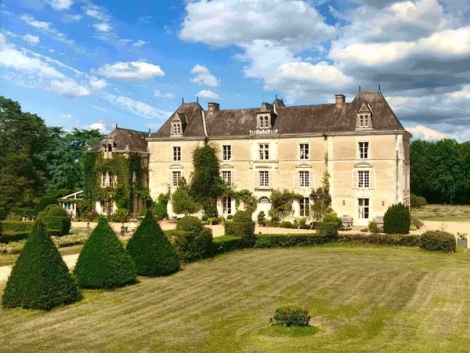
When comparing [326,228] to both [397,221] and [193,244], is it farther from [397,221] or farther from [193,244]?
[193,244]

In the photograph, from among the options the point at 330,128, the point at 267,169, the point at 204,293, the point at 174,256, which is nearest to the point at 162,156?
the point at 267,169

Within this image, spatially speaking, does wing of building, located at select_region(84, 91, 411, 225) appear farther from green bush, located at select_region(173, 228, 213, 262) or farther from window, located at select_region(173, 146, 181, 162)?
green bush, located at select_region(173, 228, 213, 262)

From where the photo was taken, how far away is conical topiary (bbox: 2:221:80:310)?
45.9ft

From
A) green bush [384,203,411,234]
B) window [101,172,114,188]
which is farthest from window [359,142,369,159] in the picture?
window [101,172,114,188]

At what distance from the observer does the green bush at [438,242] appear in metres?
25.8

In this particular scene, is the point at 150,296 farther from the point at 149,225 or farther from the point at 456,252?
the point at 456,252

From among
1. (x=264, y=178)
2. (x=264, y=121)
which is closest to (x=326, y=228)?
(x=264, y=178)

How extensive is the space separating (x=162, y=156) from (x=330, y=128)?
548 inches

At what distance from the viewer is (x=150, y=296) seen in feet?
51.8

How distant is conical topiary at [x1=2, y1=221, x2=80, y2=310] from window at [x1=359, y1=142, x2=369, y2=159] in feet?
84.4

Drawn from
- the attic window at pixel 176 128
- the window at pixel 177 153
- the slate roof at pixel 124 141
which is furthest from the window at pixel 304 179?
the slate roof at pixel 124 141

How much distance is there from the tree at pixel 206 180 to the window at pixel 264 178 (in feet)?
9.83

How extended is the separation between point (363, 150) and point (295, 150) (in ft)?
16.4

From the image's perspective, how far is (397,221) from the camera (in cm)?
3119
